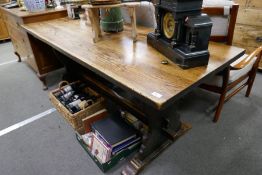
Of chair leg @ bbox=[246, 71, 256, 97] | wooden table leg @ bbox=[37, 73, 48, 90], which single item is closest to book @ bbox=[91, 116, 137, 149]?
wooden table leg @ bbox=[37, 73, 48, 90]

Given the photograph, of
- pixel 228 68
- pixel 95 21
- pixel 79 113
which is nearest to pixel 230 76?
pixel 228 68

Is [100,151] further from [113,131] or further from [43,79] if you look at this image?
[43,79]

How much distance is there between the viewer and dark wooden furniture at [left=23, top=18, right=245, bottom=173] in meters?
0.90

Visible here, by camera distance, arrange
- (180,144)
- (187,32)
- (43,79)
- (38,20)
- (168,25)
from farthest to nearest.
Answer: (43,79), (38,20), (180,144), (168,25), (187,32)

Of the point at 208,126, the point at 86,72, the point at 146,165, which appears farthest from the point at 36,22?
the point at 208,126

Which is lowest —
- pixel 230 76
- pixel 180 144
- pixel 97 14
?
pixel 180 144

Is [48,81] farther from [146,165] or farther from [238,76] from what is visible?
[238,76]

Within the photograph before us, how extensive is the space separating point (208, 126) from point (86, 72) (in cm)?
130

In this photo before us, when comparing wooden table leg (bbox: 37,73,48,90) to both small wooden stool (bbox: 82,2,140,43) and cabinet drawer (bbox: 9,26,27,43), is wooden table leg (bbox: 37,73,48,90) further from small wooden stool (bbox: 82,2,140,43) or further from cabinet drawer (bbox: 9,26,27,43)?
small wooden stool (bbox: 82,2,140,43)

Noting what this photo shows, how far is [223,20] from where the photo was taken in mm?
1585

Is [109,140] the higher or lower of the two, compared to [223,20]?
lower

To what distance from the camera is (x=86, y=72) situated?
6.95ft

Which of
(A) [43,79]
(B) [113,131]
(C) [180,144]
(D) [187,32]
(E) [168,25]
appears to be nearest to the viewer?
(D) [187,32]

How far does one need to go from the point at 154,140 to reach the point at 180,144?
30 centimetres
